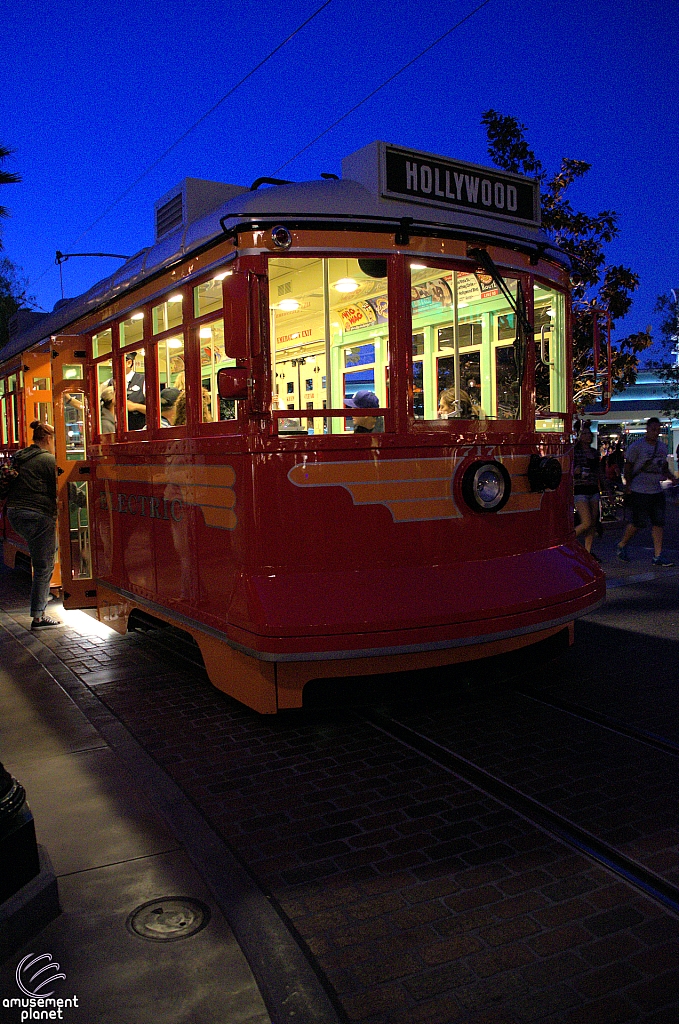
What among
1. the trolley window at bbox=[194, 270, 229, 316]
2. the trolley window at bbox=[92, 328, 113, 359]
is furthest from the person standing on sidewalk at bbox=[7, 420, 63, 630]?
the trolley window at bbox=[194, 270, 229, 316]

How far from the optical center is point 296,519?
14.0 ft

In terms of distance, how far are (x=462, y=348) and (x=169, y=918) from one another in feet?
11.2

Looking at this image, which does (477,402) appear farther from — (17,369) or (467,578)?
(17,369)

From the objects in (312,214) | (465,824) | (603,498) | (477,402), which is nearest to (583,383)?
(603,498)

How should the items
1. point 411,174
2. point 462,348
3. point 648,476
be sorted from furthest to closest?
1. point 648,476
2. point 462,348
3. point 411,174

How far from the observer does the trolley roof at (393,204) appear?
4.30 m

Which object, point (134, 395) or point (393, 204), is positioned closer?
point (393, 204)

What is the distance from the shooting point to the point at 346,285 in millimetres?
4715

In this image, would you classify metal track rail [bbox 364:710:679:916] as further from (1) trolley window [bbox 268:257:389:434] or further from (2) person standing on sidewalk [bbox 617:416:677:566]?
(2) person standing on sidewalk [bbox 617:416:677:566]

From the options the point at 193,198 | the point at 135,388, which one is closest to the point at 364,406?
the point at 193,198

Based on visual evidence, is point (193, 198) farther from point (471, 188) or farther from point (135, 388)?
point (471, 188)

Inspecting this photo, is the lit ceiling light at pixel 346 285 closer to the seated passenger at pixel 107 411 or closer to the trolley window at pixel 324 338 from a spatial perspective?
the trolley window at pixel 324 338

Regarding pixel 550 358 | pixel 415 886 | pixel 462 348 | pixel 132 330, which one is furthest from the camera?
pixel 132 330

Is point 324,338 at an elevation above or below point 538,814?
above
